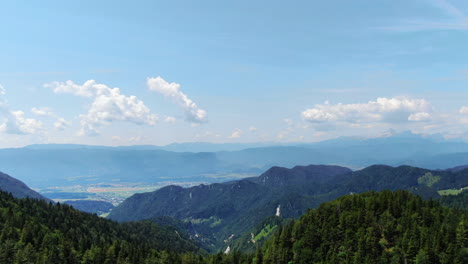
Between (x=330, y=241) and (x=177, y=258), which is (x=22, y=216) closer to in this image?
(x=177, y=258)

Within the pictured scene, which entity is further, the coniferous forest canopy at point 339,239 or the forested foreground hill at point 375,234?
the coniferous forest canopy at point 339,239

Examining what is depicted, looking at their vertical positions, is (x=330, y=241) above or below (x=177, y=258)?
above

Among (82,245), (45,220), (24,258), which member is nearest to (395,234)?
(82,245)

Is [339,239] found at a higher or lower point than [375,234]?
lower

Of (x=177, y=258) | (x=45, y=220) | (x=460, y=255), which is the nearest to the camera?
(x=460, y=255)

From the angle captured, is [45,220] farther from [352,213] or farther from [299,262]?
[352,213]

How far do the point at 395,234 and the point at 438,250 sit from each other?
1634 cm

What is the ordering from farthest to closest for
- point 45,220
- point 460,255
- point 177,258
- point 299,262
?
1. point 45,220
2. point 177,258
3. point 299,262
4. point 460,255

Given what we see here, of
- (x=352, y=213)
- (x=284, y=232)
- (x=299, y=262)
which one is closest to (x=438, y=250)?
(x=352, y=213)

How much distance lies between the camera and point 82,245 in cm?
15450

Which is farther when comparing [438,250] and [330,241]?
[330,241]

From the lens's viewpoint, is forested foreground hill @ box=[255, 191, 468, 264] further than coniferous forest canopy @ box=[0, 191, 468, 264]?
No

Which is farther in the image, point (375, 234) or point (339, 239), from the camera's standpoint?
point (339, 239)

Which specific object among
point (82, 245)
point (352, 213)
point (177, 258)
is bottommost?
point (177, 258)
